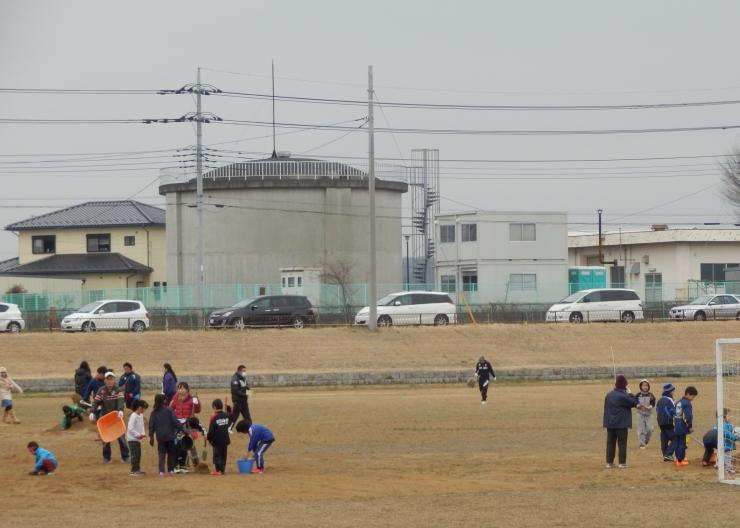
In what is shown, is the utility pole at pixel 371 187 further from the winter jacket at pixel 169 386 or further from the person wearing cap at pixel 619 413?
the person wearing cap at pixel 619 413

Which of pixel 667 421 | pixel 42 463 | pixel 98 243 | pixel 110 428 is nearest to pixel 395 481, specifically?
pixel 667 421

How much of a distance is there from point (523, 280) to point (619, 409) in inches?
2012

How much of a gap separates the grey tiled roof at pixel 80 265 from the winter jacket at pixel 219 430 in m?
65.2

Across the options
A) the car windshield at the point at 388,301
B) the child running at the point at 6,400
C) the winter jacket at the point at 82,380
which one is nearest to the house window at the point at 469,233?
the car windshield at the point at 388,301

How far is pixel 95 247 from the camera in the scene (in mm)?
87625

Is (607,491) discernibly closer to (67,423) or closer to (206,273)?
(67,423)

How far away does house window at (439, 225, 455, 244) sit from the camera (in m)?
73.1

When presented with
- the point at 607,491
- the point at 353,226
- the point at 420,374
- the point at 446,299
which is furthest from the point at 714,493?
the point at 353,226

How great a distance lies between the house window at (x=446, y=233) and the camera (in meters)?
73.1

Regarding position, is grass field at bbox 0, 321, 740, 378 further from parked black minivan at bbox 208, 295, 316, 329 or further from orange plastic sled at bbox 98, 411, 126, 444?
orange plastic sled at bbox 98, 411, 126, 444

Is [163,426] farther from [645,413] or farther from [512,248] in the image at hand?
[512,248]

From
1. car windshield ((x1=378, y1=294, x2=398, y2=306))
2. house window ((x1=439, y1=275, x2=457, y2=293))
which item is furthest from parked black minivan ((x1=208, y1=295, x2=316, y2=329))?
house window ((x1=439, y1=275, x2=457, y2=293))

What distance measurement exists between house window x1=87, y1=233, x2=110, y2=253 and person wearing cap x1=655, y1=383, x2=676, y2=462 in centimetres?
7109

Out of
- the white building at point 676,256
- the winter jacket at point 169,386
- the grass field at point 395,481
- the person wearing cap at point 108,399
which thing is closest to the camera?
the grass field at point 395,481
